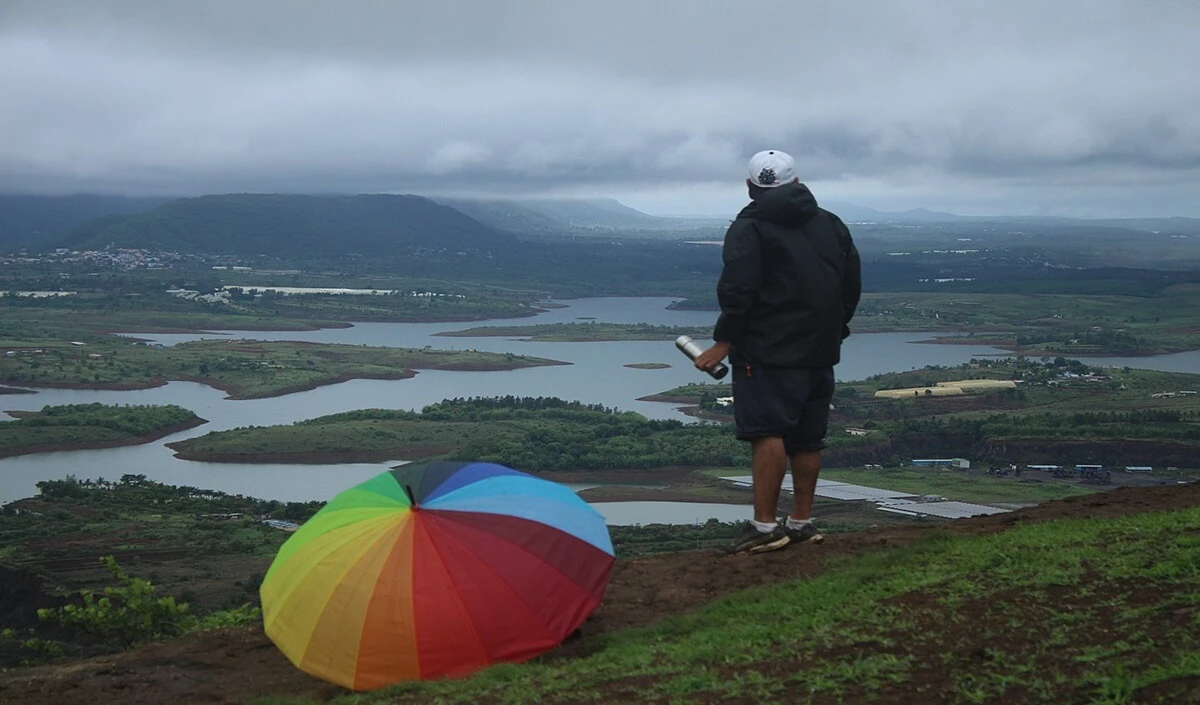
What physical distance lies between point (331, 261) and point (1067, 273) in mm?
89784

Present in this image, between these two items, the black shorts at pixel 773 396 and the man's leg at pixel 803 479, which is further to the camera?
the man's leg at pixel 803 479

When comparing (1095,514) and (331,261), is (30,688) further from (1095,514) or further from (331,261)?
(331,261)

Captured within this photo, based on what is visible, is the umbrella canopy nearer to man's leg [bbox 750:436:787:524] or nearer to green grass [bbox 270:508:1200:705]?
green grass [bbox 270:508:1200:705]

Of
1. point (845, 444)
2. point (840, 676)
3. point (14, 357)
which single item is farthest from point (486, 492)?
point (14, 357)

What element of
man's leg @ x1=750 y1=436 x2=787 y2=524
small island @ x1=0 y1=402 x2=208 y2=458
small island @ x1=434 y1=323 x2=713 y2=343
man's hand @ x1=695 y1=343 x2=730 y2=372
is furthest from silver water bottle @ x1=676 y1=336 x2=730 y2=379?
small island @ x1=434 y1=323 x2=713 y2=343

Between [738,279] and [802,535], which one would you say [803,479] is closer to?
[802,535]

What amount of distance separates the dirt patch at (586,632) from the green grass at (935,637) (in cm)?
37

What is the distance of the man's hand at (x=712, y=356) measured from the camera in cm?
830

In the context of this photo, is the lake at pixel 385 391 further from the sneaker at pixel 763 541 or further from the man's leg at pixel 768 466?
the man's leg at pixel 768 466

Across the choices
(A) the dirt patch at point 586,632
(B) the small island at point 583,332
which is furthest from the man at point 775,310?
(B) the small island at point 583,332

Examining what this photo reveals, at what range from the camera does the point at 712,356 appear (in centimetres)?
830

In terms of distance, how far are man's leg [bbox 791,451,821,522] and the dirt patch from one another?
27cm

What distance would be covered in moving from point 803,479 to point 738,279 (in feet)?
4.67

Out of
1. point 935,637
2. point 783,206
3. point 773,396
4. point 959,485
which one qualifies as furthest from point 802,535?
point 959,485
